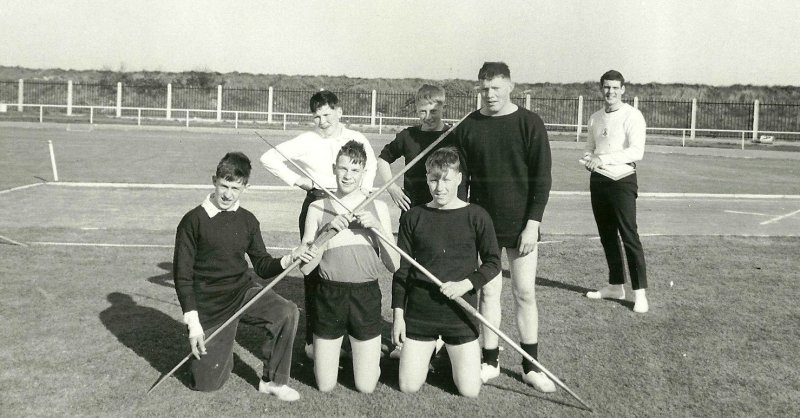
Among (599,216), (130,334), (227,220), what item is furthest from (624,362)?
(130,334)

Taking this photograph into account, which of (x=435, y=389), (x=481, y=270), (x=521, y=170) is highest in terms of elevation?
(x=521, y=170)

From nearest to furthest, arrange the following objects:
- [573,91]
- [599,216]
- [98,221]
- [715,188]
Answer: [599,216]
[98,221]
[715,188]
[573,91]

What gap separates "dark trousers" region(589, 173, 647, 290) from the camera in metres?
6.91

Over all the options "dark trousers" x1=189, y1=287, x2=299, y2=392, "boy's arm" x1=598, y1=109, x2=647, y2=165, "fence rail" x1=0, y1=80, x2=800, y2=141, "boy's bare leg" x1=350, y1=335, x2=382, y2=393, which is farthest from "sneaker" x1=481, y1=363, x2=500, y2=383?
"fence rail" x1=0, y1=80, x2=800, y2=141

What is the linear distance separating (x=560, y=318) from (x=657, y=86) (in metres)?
67.4

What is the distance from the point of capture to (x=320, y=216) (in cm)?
493

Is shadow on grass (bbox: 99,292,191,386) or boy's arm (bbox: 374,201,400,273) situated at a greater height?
boy's arm (bbox: 374,201,400,273)

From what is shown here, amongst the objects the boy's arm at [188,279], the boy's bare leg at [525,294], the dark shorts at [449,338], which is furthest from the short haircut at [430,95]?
the boy's arm at [188,279]

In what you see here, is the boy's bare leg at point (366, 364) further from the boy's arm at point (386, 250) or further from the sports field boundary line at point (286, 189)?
the sports field boundary line at point (286, 189)

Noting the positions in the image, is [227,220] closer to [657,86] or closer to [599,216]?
[599,216]

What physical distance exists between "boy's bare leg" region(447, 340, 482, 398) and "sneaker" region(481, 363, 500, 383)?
22 centimetres

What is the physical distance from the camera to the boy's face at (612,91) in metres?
6.88

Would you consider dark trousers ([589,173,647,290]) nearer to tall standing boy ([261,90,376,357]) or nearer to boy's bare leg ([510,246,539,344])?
boy's bare leg ([510,246,539,344])

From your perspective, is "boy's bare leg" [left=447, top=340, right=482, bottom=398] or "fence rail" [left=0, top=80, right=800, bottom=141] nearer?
"boy's bare leg" [left=447, top=340, right=482, bottom=398]
